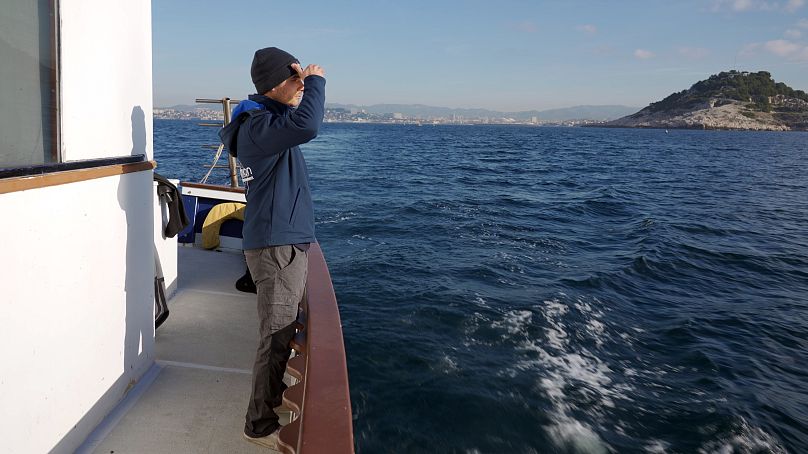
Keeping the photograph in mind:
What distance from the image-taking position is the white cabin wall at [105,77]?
191 centimetres

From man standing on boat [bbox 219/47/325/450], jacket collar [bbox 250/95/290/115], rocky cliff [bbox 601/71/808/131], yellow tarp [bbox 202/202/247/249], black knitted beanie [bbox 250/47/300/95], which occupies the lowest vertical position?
yellow tarp [bbox 202/202/247/249]

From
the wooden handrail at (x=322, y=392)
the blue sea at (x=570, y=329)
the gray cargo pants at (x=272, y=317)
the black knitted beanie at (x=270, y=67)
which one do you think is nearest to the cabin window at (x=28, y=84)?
the black knitted beanie at (x=270, y=67)

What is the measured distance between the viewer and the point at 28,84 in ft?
5.58

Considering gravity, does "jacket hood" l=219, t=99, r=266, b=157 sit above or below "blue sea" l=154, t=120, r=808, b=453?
above

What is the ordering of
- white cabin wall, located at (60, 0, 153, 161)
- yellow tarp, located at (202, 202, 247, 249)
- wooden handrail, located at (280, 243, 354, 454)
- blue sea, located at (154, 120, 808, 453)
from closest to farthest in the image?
wooden handrail, located at (280, 243, 354, 454), white cabin wall, located at (60, 0, 153, 161), blue sea, located at (154, 120, 808, 453), yellow tarp, located at (202, 202, 247, 249)

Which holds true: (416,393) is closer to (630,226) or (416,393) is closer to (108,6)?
(108,6)

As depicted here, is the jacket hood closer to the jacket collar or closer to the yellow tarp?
the jacket collar

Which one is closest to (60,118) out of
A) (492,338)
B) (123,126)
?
(123,126)

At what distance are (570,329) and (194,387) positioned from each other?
494 cm

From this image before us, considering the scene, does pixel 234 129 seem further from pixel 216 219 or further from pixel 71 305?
pixel 216 219

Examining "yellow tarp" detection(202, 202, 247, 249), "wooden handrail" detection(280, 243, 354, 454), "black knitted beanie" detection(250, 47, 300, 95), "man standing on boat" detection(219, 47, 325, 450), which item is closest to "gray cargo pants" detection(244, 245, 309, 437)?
"man standing on boat" detection(219, 47, 325, 450)

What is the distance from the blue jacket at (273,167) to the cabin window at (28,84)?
58cm

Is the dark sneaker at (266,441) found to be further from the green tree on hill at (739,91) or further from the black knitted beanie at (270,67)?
the green tree on hill at (739,91)

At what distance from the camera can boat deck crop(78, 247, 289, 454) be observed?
2242 mm
